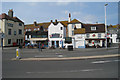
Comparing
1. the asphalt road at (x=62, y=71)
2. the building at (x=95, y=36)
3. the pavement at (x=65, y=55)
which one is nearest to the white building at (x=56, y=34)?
the building at (x=95, y=36)

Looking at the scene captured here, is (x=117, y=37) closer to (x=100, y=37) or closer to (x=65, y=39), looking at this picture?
(x=100, y=37)

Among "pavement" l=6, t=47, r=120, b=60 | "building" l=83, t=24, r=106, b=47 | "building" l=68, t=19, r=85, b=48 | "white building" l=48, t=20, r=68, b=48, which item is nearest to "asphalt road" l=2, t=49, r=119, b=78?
"pavement" l=6, t=47, r=120, b=60

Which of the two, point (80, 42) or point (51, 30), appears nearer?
point (80, 42)

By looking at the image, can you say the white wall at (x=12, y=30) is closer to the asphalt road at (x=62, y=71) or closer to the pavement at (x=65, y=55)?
the pavement at (x=65, y=55)

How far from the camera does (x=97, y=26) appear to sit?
40.5 meters

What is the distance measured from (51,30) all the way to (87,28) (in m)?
12.7

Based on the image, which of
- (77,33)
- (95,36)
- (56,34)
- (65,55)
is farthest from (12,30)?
(65,55)

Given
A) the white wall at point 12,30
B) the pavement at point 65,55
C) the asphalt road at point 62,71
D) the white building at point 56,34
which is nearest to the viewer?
the asphalt road at point 62,71

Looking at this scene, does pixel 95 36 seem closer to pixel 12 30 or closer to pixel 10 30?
pixel 12 30

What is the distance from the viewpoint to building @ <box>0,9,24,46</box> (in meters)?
37.8

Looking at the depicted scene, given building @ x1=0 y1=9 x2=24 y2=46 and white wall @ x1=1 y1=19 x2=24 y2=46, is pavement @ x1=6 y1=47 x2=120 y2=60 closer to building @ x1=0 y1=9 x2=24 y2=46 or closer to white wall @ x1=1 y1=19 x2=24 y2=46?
white wall @ x1=1 y1=19 x2=24 y2=46

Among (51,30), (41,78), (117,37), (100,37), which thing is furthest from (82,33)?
(41,78)

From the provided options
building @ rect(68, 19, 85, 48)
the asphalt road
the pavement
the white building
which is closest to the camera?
the asphalt road

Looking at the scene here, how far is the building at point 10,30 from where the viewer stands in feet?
124
